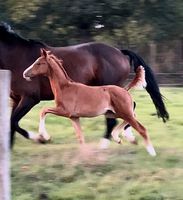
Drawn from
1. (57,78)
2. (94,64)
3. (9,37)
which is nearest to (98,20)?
(94,64)

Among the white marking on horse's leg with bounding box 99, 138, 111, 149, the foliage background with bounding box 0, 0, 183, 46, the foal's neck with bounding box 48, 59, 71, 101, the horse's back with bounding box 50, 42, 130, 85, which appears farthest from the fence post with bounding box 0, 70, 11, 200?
the foliage background with bounding box 0, 0, 183, 46

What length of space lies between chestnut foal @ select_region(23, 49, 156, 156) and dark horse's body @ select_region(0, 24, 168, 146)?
57 cm

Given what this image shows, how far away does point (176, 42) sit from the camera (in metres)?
24.1

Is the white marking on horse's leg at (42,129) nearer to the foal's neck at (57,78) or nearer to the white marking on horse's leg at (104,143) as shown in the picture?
the foal's neck at (57,78)

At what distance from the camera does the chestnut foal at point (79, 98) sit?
8.33 metres

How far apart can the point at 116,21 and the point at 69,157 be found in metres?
17.0

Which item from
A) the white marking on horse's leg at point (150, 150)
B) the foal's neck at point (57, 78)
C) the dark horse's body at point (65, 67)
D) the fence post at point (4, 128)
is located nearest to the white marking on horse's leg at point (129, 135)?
the dark horse's body at point (65, 67)

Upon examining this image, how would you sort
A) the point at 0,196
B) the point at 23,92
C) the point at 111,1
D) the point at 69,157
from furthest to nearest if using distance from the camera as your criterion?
the point at 111,1 < the point at 23,92 < the point at 69,157 < the point at 0,196

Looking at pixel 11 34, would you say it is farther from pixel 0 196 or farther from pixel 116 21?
pixel 116 21

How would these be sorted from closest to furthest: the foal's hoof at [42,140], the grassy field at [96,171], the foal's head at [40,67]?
the grassy field at [96,171] < the foal's head at [40,67] < the foal's hoof at [42,140]

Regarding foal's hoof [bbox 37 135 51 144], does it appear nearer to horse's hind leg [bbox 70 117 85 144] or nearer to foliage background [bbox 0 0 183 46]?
horse's hind leg [bbox 70 117 85 144]

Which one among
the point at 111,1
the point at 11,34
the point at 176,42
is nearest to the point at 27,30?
the point at 111,1

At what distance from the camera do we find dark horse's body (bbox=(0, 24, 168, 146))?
8969mm

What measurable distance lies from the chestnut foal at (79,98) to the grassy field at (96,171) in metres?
0.33
